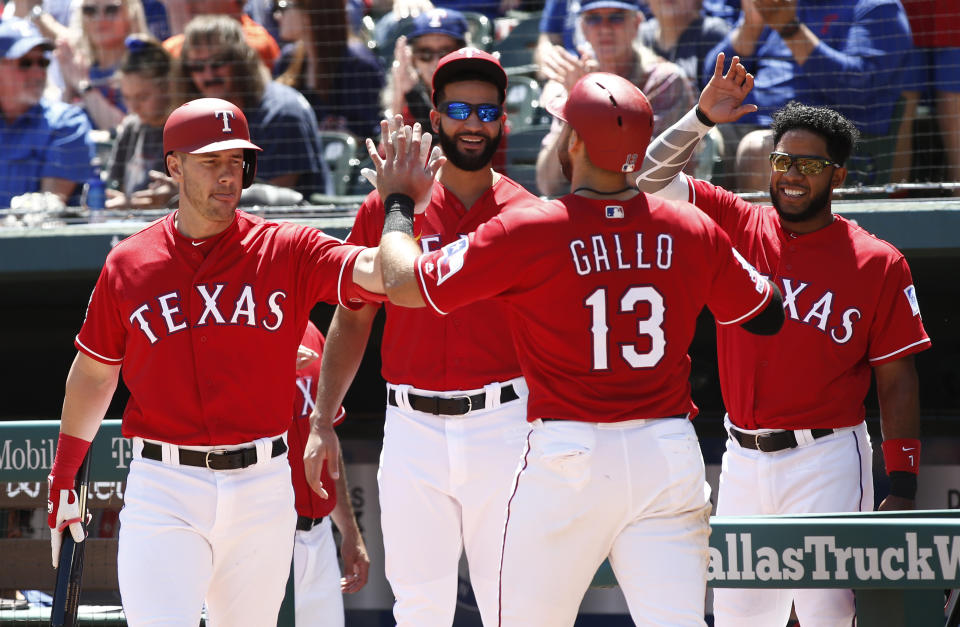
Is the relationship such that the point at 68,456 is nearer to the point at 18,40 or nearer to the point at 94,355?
the point at 94,355

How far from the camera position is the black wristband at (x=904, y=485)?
357cm

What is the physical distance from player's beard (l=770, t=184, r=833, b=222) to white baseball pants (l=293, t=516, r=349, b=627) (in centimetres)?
190

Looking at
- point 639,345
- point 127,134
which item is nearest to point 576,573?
point 639,345

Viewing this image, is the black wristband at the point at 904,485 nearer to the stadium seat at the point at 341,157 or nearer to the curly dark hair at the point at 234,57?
the stadium seat at the point at 341,157

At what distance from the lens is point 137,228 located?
530cm

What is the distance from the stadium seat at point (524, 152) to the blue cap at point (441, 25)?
1.80 ft

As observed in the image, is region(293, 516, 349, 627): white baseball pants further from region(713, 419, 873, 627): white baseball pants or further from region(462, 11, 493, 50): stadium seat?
region(462, 11, 493, 50): stadium seat

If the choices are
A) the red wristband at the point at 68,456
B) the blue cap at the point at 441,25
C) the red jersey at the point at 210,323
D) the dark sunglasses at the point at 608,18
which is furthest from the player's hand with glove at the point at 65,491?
the dark sunglasses at the point at 608,18

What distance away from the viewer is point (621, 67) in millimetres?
5414

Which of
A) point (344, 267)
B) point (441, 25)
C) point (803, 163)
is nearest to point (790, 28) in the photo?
point (441, 25)

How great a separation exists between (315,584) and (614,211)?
6.76 ft

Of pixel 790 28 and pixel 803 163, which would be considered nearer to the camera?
pixel 803 163

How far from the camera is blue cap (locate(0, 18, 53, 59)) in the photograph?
6176 millimetres

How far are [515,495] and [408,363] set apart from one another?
34.3 inches
